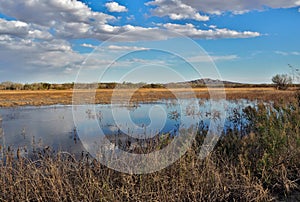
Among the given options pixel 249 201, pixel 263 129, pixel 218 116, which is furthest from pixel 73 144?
pixel 218 116

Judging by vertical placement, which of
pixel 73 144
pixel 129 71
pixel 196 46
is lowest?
pixel 73 144

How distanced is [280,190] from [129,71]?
4.02 m

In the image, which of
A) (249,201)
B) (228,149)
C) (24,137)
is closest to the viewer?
(249,201)

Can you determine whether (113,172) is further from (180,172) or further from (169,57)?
(169,57)

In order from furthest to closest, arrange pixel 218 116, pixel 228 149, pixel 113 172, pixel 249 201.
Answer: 1. pixel 218 116
2. pixel 228 149
3. pixel 113 172
4. pixel 249 201

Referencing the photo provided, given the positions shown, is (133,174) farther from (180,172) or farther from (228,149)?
(228,149)

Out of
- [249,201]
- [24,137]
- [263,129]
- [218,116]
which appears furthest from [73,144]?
[218,116]

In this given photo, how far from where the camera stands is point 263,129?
6.81 meters

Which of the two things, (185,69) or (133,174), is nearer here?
(133,174)

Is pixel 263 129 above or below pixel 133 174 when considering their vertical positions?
above

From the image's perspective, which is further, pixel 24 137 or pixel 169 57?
pixel 24 137

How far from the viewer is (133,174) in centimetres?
524

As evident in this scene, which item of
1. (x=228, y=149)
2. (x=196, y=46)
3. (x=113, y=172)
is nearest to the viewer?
(x=113, y=172)

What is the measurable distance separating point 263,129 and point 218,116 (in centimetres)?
1055
